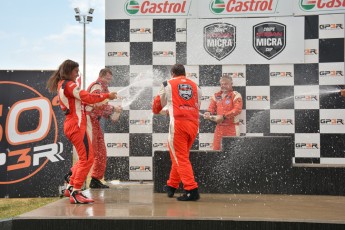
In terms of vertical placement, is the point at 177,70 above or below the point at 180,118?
above

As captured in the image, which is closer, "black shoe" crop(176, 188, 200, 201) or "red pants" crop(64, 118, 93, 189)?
"red pants" crop(64, 118, 93, 189)

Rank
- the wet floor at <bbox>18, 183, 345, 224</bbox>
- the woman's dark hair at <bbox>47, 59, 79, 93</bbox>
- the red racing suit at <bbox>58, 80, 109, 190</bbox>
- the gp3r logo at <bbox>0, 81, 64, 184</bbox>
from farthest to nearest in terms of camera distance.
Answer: the gp3r logo at <bbox>0, 81, 64, 184</bbox>
the woman's dark hair at <bbox>47, 59, 79, 93</bbox>
the red racing suit at <bbox>58, 80, 109, 190</bbox>
the wet floor at <bbox>18, 183, 345, 224</bbox>

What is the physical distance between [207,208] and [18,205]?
9.95 feet

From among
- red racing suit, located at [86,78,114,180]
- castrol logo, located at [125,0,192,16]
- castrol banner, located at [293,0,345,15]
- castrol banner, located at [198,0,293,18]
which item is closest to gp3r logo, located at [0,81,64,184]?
red racing suit, located at [86,78,114,180]

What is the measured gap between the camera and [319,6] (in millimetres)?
6375

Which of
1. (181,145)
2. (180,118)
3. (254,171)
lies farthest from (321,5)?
(181,145)

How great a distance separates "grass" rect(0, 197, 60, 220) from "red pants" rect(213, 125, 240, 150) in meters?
2.34

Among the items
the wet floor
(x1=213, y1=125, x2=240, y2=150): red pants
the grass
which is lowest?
the grass

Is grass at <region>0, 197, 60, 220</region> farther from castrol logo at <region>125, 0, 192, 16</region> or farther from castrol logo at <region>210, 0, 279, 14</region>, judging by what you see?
castrol logo at <region>210, 0, 279, 14</region>

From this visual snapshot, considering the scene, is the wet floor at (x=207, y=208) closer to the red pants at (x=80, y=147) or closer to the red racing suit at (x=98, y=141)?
the red pants at (x=80, y=147)

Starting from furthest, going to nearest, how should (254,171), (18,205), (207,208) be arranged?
(18,205)
(254,171)
(207,208)

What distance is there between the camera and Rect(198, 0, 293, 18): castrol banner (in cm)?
643

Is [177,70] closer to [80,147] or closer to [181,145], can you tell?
[181,145]

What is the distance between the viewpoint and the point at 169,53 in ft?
21.5
